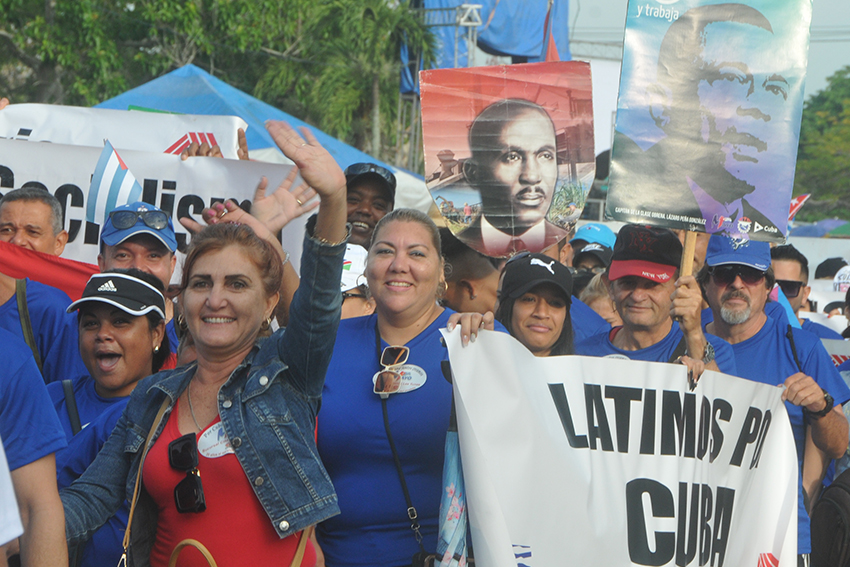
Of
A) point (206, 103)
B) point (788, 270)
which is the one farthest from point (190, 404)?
point (206, 103)

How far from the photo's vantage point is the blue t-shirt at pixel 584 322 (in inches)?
178

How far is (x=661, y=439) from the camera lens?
3.02 m

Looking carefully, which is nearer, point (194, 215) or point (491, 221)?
point (491, 221)

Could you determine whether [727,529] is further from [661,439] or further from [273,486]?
[273,486]

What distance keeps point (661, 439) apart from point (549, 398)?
1.37ft

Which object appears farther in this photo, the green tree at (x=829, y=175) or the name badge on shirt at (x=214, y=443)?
the green tree at (x=829, y=175)

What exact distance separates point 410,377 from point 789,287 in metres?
4.76

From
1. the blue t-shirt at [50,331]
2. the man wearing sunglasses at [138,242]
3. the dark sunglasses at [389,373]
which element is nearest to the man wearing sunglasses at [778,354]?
the dark sunglasses at [389,373]

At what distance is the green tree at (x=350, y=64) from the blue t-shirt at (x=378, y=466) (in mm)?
19494

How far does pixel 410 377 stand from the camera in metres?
3.00

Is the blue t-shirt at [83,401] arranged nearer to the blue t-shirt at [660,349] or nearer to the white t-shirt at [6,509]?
the white t-shirt at [6,509]

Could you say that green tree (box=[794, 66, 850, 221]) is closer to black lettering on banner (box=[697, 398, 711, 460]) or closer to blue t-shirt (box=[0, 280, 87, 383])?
black lettering on banner (box=[697, 398, 711, 460])

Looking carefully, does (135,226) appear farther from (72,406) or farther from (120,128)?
(120,128)

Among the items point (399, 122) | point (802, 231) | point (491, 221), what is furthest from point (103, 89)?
point (802, 231)
